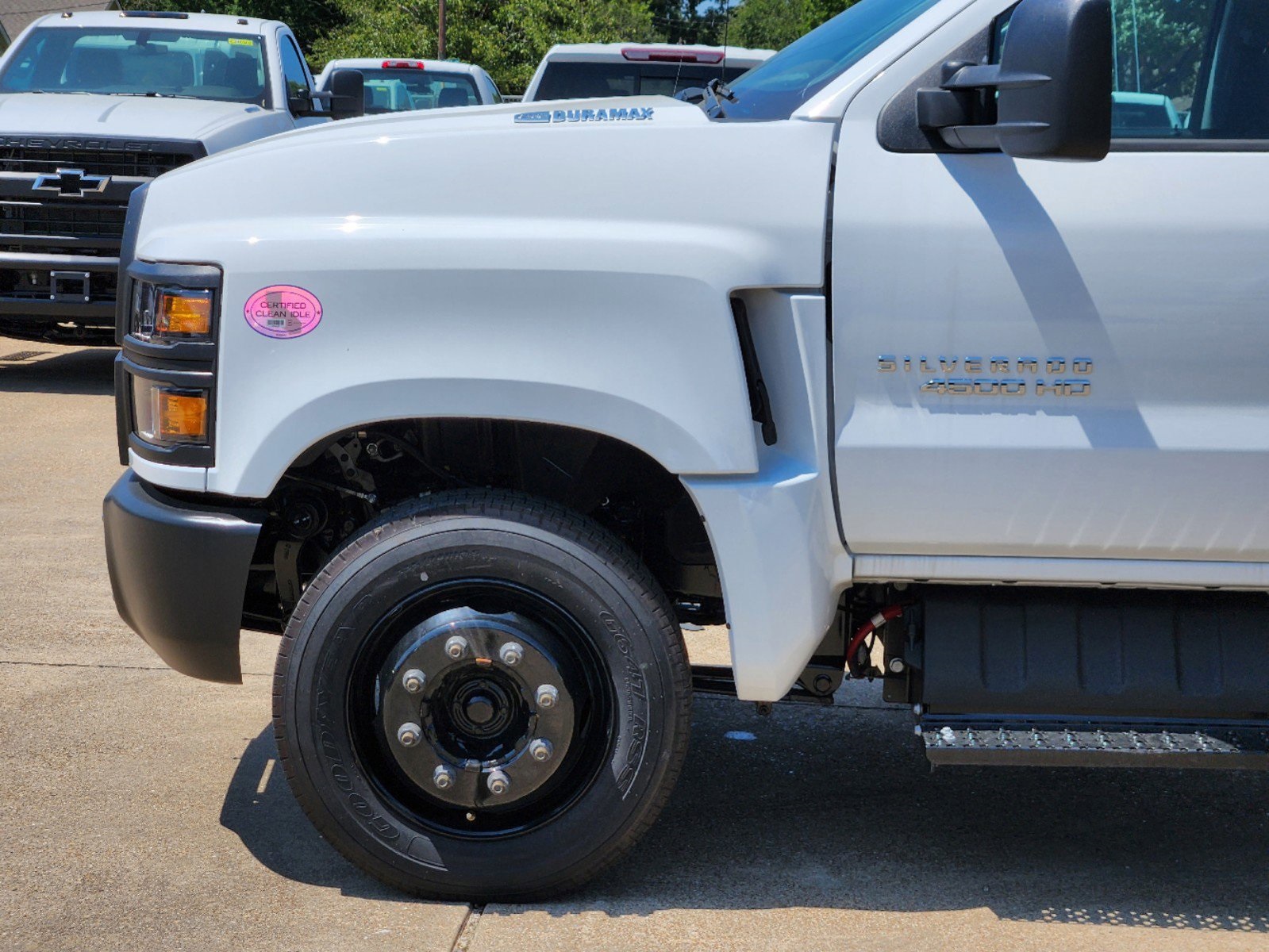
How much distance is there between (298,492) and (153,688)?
1530 mm

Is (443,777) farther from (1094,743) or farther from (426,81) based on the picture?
(426,81)

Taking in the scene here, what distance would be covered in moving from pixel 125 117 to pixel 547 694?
7359 millimetres

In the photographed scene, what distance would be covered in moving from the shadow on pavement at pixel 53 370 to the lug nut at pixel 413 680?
279 inches

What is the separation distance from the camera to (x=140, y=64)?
398 inches

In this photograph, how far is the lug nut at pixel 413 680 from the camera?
3.03 m

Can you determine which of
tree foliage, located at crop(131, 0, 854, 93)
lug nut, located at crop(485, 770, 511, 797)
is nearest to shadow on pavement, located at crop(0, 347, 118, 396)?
lug nut, located at crop(485, 770, 511, 797)

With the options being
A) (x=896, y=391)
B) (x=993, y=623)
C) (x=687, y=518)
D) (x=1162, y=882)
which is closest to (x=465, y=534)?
(x=687, y=518)

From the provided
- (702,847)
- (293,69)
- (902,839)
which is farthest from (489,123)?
(293,69)

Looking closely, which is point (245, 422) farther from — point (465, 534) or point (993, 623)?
point (993, 623)

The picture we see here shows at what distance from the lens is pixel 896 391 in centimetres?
286

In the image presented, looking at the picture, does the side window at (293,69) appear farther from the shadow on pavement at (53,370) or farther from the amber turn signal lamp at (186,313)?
the amber turn signal lamp at (186,313)

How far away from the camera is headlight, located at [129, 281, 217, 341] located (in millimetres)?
2934

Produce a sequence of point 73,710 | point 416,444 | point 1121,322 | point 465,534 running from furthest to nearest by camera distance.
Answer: point 73,710
point 416,444
point 465,534
point 1121,322

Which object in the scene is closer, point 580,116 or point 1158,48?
point 1158,48
